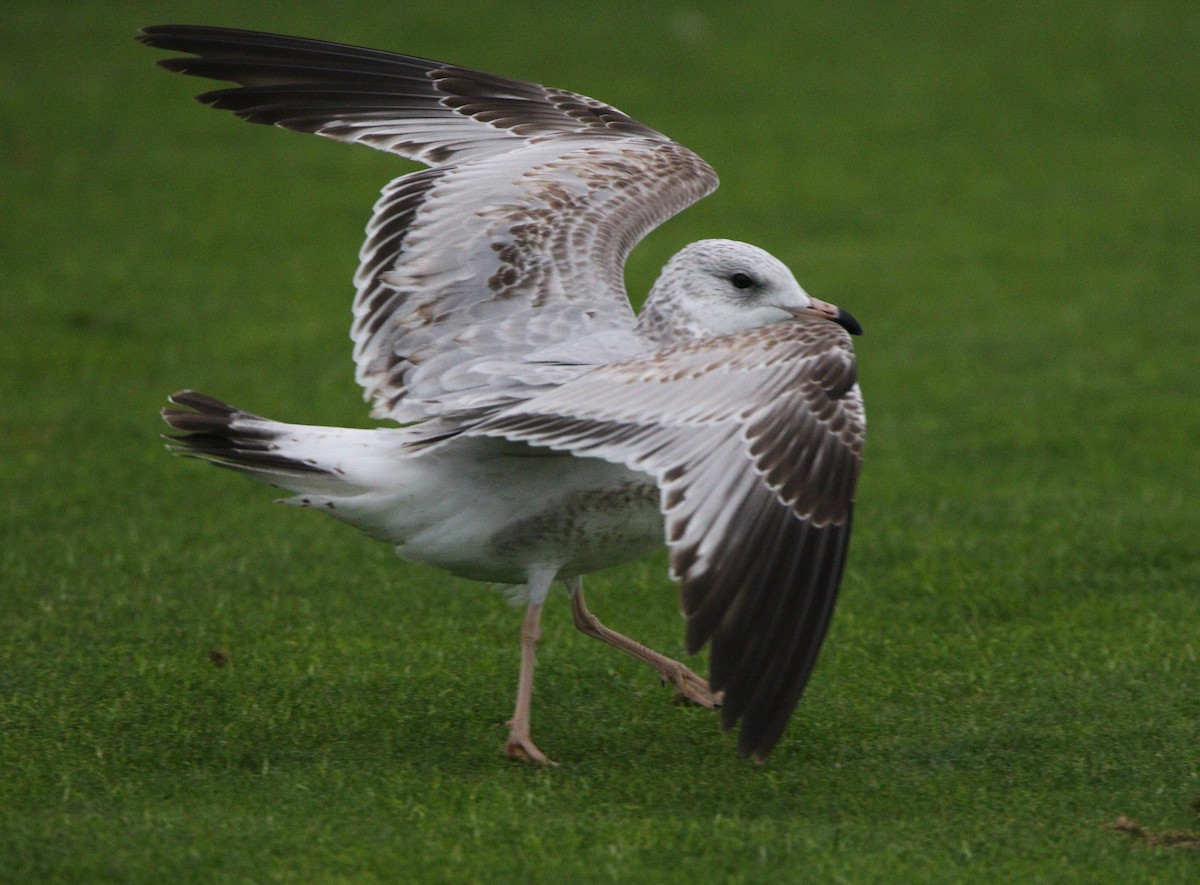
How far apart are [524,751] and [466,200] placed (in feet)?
6.36

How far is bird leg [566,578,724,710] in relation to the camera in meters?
5.03

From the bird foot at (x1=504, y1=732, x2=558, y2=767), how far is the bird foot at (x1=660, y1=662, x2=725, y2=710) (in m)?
0.65

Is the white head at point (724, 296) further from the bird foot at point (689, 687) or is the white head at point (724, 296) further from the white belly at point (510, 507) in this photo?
the bird foot at point (689, 687)

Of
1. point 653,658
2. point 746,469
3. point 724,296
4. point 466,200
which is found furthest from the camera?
point 466,200

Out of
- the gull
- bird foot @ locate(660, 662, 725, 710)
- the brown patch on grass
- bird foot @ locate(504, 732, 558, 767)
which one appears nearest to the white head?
the gull

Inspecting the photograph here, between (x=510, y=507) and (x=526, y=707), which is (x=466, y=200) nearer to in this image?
(x=510, y=507)

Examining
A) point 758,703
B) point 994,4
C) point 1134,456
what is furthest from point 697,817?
point 994,4

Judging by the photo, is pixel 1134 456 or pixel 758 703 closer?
pixel 758 703

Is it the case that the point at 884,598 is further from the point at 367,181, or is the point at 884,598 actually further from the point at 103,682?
the point at 367,181

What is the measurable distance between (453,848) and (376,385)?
1799 mm

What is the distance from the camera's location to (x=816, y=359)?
4273 millimetres

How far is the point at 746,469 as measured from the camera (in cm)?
402

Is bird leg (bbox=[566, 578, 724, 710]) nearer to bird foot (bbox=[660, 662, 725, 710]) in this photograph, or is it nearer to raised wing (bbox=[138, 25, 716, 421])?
bird foot (bbox=[660, 662, 725, 710])

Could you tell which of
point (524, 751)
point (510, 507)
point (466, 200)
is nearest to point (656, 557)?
point (466, 200)
